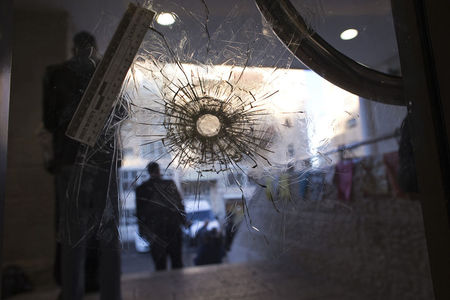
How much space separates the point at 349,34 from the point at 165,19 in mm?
379

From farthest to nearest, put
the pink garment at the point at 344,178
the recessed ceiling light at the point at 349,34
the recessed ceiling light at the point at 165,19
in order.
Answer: the pink garment at the point at 344,178
the recessed ceiling light at the point at 349,34
the recessed ceiling light at the point at 165,19

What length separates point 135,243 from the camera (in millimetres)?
542

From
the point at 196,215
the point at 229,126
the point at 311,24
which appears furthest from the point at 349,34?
the point at 196,215

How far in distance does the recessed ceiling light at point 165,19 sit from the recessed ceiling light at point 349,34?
0.34 metres

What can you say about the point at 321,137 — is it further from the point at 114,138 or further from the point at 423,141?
the point at 114,138

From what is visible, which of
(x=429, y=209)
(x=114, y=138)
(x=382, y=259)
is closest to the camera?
(x=429, y=209)

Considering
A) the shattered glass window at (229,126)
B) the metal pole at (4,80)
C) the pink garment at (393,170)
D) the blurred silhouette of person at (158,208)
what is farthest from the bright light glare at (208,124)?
the pink garment at (393,170)

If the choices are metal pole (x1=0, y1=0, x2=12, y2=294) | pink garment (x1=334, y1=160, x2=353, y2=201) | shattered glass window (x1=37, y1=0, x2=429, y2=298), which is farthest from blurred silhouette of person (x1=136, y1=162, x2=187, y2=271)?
pink garment (x1=334, y1=160, x2=353, y2=201)

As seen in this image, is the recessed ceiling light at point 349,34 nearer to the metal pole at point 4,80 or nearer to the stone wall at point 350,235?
the stone wall at point 350,235

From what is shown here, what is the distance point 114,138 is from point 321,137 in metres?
0.40

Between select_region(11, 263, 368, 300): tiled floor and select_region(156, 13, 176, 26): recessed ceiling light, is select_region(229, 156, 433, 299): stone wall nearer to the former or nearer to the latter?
select_region(11, 263, 368, 300): tiled floor

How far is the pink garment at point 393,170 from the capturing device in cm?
79

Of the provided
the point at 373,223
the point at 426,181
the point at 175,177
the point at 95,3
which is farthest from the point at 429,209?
the point at 373,223

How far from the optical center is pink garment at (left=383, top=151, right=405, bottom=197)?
31.0 inches
